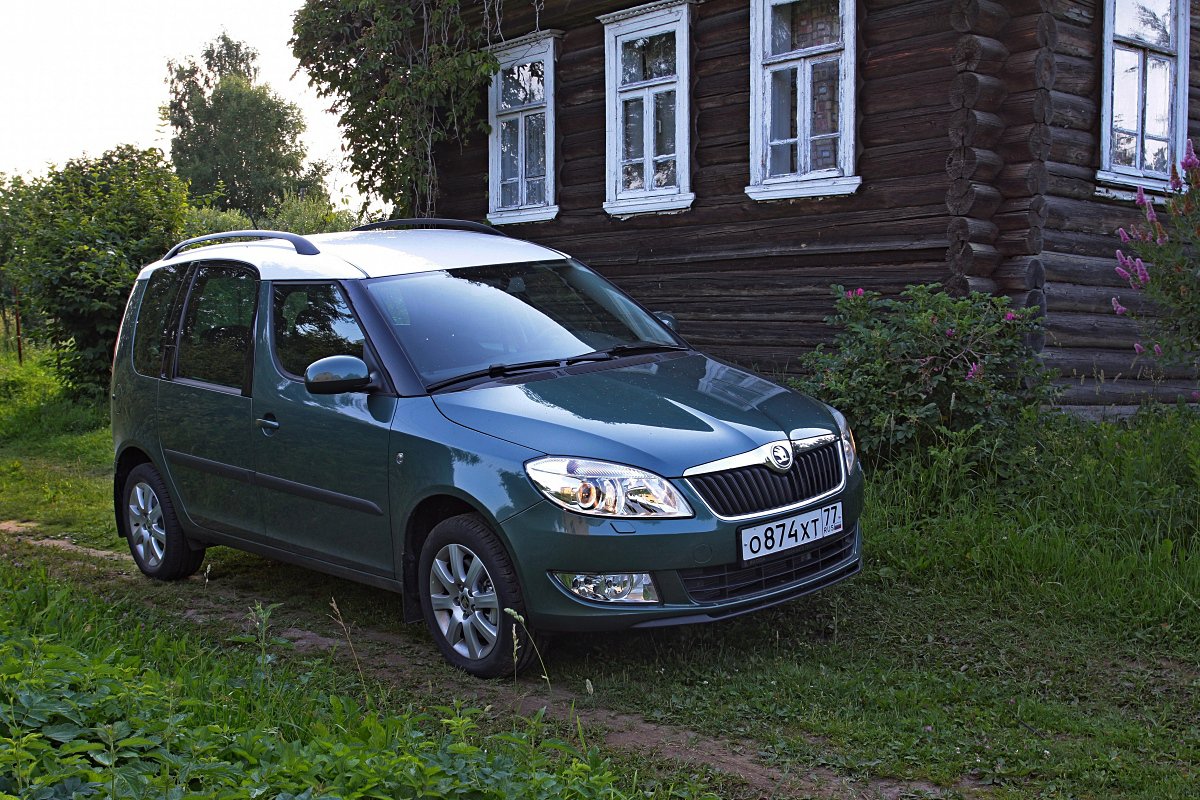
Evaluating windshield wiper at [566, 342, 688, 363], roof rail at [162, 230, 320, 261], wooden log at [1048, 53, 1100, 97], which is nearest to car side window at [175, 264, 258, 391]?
roof rail at [162, 230, 320, 261]

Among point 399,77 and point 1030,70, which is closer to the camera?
point 1030,70

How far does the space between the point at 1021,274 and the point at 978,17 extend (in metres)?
1.85

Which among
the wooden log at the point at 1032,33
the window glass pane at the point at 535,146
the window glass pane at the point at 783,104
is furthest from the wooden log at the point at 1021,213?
the window glass pane at the point at 535,146

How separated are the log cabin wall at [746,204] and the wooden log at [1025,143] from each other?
1.43 feet

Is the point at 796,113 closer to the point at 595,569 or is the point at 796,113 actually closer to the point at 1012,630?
the point at 1012,630

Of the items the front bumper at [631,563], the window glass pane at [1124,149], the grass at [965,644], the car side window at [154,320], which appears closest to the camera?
the grass at [965,644]

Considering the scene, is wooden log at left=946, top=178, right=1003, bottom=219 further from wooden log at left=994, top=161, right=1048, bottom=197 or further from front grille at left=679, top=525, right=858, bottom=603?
front grille at left=679, top=525, right=858, bottom=603

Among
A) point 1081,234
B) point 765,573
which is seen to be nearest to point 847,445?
point 765,573

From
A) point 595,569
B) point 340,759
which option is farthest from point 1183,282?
point 340,759

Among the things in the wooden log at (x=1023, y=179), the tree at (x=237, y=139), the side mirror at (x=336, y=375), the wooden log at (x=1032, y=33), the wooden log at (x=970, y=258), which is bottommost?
the side mirror at (x=336, y=375)

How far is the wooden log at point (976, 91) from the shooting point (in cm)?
855

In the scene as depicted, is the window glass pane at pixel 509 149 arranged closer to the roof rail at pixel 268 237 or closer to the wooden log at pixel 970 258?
the wooden log at pixel 970 258

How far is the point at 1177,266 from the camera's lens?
6.72 meters

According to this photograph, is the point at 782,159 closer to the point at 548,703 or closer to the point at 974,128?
the point at 974,128
